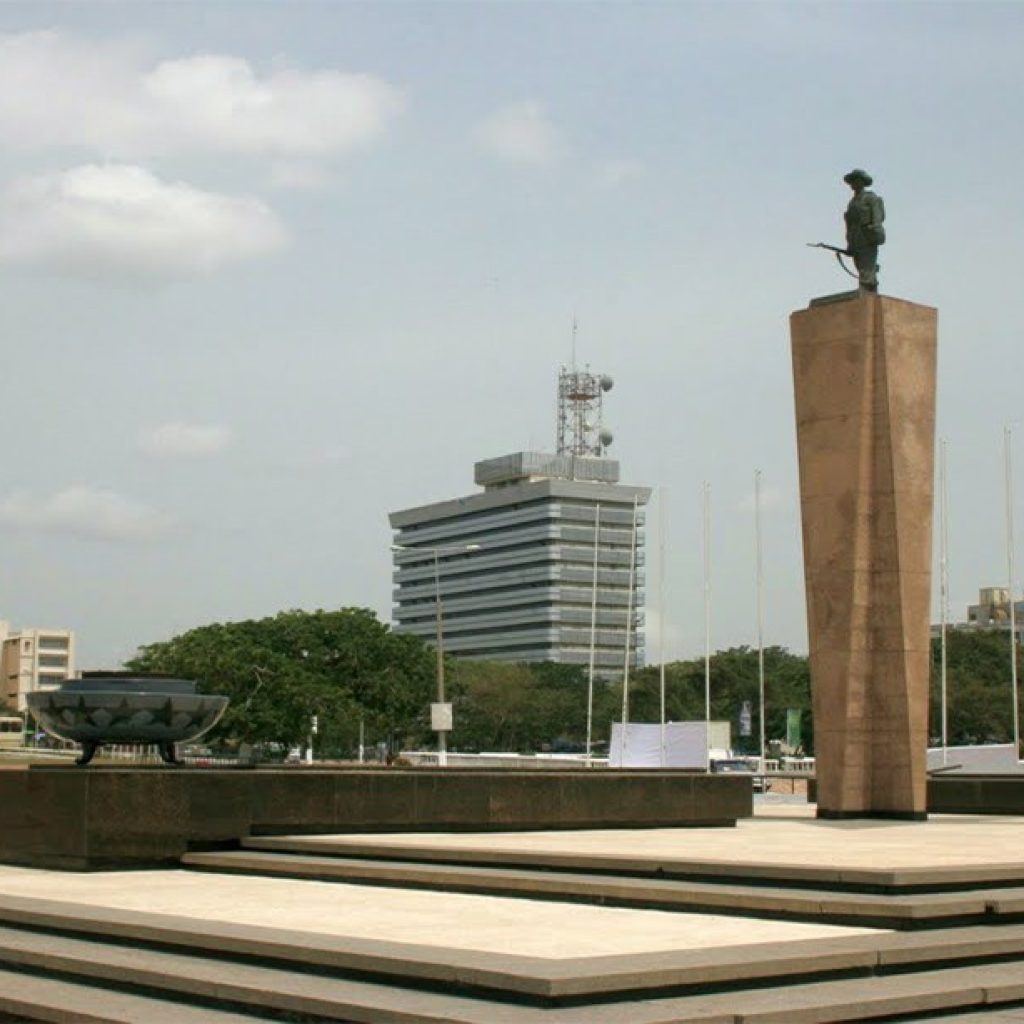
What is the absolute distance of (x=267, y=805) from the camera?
16766 mm

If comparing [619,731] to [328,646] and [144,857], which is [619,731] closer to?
[328,646]

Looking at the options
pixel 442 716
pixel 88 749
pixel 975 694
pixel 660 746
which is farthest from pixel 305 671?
pixel 88 749

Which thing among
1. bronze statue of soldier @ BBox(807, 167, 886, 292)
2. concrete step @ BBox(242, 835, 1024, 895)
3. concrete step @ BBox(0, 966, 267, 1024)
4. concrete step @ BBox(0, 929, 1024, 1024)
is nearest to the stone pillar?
bronze statue of soldier @ BBox(807, 167, 886, 292)

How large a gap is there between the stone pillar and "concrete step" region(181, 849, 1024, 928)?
9.48 metres

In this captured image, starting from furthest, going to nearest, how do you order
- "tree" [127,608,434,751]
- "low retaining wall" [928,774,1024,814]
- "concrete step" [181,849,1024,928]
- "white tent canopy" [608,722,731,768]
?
1. "tree" [127,608,434,751]
2. "white tent canopy" [608,722,731,768]
3. "low retaining wall" [928,774,1024,814]
4. "concrete step" [181,849,1024,928]

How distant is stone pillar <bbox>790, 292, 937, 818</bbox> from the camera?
72.9ft

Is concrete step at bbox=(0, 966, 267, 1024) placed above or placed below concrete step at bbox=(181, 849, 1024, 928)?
below

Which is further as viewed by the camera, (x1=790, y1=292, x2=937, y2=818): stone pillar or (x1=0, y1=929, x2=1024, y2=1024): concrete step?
(x1=790, y1=292, x2=937, y2=818): stone pillar

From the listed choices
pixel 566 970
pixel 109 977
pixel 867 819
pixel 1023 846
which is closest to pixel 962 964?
pixel 566 970

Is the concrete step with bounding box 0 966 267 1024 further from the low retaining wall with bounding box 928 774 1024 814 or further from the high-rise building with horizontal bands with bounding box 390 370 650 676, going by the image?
the high-rise building with horizontal bands with bounding box 390 370 650 676

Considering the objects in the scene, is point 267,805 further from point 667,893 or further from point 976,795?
point 976,795

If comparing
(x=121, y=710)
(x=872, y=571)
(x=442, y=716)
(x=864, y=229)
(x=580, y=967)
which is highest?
(x=864, y=229)

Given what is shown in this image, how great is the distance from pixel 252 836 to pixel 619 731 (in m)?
31.9

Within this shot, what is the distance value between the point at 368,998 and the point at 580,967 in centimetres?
104
